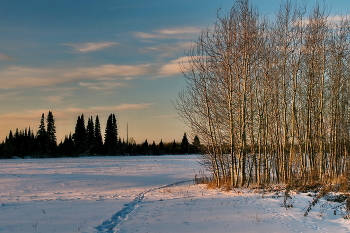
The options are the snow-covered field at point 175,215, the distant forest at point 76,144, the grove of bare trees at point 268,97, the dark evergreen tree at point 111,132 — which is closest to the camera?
the snow-covered field at point 175,215

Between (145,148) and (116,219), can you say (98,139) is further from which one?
(116,219)

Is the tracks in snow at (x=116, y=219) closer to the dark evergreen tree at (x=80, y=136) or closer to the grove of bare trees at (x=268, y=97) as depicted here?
the grove of bare trees at (x=268, y=97)

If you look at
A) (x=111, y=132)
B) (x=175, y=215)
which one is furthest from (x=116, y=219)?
(x=111, y=132)

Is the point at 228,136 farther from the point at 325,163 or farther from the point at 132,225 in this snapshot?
the point at 132,225

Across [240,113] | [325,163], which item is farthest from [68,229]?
[325,163]

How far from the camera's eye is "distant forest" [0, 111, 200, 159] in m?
69.8

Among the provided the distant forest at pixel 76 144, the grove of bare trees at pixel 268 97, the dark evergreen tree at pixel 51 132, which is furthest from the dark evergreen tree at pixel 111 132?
the grove of bare trees at pixel 268 97

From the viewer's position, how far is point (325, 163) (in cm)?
1759

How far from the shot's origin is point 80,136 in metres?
77.9

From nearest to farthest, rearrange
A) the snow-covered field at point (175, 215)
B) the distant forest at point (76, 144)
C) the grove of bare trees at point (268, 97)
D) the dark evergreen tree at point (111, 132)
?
the snow-covered field at point (175, 215) → the grove of bare trees at point (268, 97) → the distant forest at point (76, 144) → the dark evergreen tree at point (111, 132)

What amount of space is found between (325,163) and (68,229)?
1492 centimetres

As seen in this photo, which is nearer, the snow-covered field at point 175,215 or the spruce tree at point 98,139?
the snow-covered field at point 175,215

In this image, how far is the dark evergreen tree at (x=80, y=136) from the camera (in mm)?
76688

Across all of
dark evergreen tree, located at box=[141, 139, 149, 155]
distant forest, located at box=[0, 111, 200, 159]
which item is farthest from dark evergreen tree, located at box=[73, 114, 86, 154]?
dark evergreen tree, located at box=[141, 139, 149, 155]
